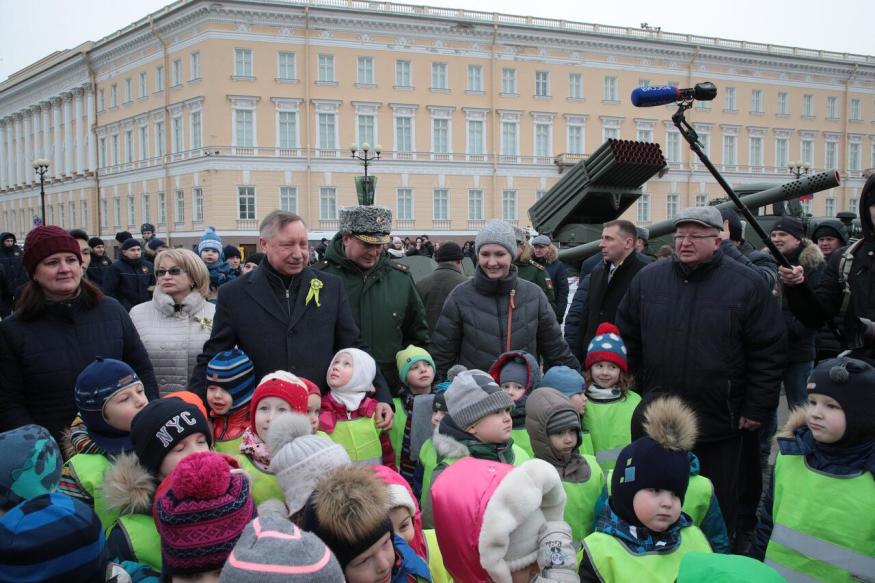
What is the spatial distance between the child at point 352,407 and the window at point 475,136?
3743 cm

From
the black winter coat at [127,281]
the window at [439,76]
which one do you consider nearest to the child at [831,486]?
the black winter coat at [127,281]

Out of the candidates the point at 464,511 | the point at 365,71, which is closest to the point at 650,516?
the point at 464,511

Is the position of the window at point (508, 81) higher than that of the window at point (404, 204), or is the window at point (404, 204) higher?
the window at point (508, 81)

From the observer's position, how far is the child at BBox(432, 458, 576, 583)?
2.35 meters

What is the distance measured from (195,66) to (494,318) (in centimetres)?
3690

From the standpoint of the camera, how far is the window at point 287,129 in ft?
123

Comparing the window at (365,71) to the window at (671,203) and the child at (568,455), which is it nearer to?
the window at (671,203)

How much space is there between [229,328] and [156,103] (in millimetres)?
40252

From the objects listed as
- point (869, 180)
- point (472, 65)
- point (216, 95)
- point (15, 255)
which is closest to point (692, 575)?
point (869, 180)

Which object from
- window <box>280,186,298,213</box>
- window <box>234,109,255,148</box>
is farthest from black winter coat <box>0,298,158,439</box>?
window <box>234,109,255,148</box>

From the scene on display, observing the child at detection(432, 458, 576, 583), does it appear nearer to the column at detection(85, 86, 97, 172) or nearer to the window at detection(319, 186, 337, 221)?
the window at detection(319, 186, 337, 221)

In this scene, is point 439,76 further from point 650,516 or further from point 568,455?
point 650,516

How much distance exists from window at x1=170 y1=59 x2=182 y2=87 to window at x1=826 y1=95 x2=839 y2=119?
4039 cm

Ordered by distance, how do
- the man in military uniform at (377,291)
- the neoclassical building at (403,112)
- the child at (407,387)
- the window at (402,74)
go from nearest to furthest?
the child at (407,387), the man in military uniform at (377,291), the neoclassical building at (403,112), the window at (402,74)
